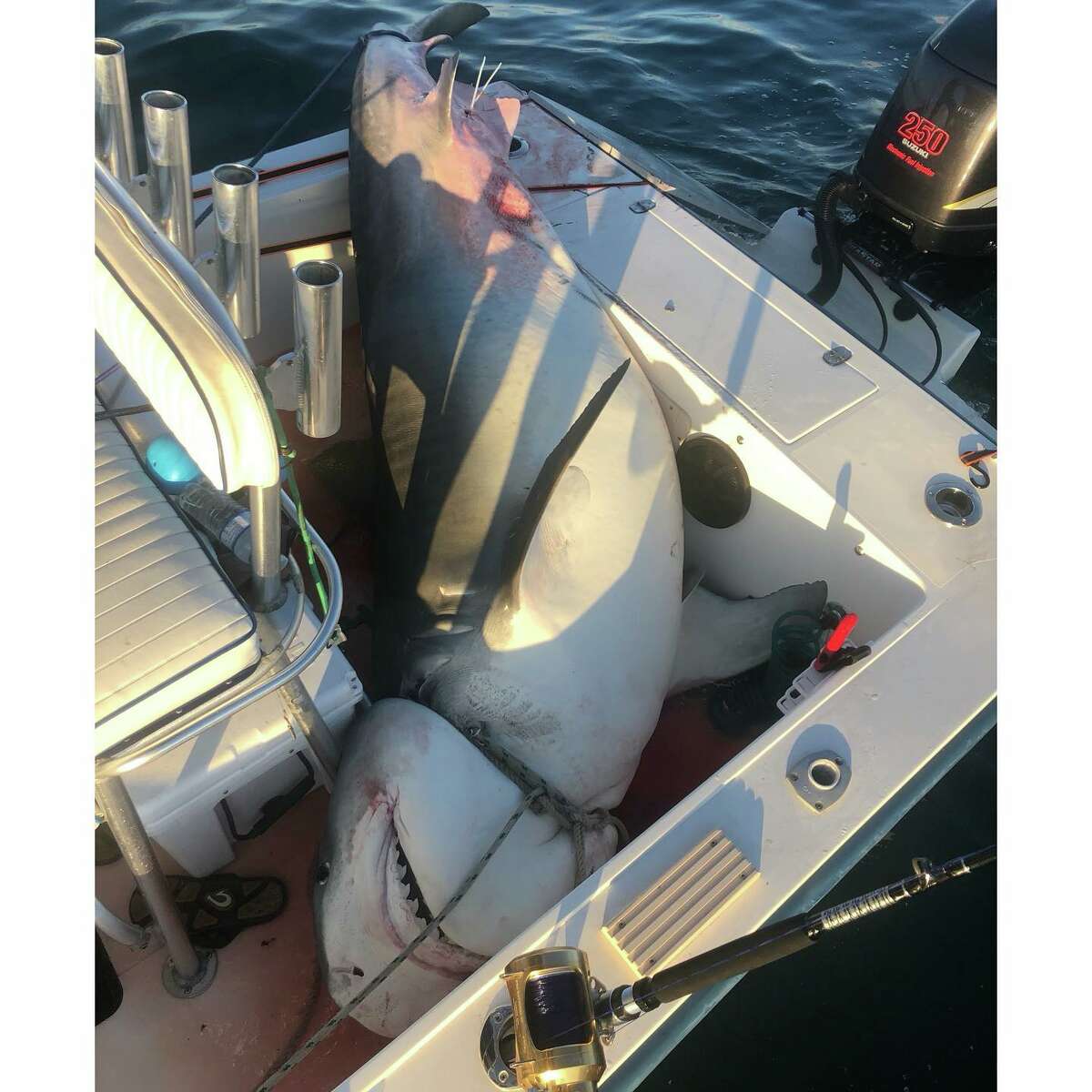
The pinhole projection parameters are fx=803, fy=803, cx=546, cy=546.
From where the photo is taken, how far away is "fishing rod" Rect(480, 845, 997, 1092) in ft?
3.74

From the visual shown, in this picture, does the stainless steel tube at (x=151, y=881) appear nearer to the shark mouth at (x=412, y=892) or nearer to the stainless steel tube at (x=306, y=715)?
the stainless steel tube at (x=306, y=715)

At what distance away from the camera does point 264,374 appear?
4.01ft

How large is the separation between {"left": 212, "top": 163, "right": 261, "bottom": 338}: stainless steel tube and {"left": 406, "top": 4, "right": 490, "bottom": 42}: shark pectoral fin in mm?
2837

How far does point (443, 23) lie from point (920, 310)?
2490 millimetres

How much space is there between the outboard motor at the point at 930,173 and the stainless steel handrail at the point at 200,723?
9.44 feet

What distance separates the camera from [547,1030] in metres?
1.19

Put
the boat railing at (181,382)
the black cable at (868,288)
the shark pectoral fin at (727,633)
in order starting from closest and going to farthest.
Result: the boat railing at (181,382), the shark pectoral fin at (727,633), the black cable at (868,288)

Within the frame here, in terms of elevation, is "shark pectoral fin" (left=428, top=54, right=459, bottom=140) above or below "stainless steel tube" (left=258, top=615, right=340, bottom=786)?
above

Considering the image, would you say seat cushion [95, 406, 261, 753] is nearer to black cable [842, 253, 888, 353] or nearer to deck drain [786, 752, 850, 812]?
deck drain [786, 752, 850, 812]

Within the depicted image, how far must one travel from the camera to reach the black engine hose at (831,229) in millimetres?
3426

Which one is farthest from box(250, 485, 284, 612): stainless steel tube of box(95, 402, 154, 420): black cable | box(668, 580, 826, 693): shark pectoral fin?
box(668, 580, 826, 693): shark pectoral fin

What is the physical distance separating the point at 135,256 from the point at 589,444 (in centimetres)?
165

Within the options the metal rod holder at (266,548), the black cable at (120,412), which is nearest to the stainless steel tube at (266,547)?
the metal rod holder at (266,548)

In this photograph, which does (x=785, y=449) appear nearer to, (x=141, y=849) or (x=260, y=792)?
(x=260, y=792)
